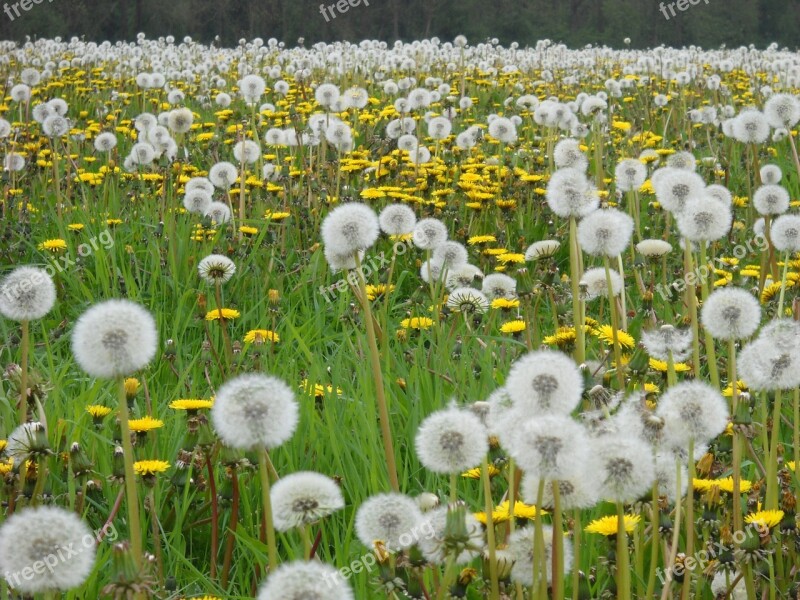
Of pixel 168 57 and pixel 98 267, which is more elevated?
pixel 168 57

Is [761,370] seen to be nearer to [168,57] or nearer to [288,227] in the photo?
[288,227]

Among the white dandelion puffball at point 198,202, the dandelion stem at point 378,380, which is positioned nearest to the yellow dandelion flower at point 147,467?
the dandelion stem at point 378,380

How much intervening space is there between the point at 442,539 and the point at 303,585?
11.6 inches

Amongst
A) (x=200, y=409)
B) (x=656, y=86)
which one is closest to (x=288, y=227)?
(x=200, y=409)

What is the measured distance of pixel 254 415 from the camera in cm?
139

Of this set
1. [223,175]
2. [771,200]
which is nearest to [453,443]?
[771,200]

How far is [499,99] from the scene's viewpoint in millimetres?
10148

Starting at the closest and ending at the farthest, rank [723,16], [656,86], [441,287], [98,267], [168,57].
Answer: [441,287] < [98,267] < [656,86] < [168,57] < [723,16]

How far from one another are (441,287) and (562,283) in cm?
65

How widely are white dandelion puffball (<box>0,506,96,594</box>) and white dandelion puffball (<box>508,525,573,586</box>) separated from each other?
72cm

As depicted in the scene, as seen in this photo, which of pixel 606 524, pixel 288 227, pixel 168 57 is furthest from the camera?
pixel 168 57

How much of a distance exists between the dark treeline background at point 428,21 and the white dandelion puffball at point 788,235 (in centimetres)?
2934

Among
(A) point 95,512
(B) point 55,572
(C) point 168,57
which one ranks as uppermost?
(C) point 168,57

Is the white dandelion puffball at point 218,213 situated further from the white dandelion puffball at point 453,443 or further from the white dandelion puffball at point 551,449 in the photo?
the white dandelion puffball at point 551,449
